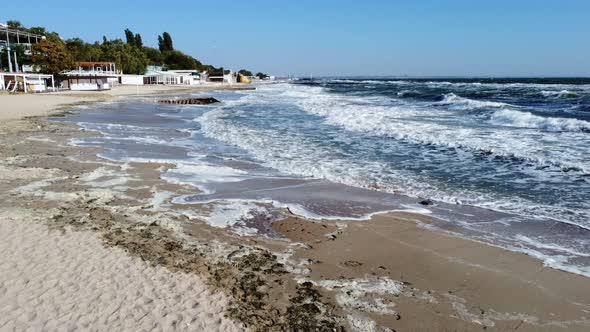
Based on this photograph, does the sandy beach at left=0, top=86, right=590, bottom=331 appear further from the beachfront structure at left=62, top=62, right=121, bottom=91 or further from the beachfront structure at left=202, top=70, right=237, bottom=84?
the beachfront structure at left=202, top=70, right=237, bottom=84

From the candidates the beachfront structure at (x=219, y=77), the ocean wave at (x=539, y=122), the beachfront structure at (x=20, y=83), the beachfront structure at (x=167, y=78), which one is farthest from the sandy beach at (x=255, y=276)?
the beachfront structure at (x=219, y=77)

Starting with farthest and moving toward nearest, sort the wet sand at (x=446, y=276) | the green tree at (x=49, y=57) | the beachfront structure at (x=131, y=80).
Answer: the beachfront structure at (x=131, y=80) → the green tree at (x=49, y=57) → the wet sand at (x=446, y=276)

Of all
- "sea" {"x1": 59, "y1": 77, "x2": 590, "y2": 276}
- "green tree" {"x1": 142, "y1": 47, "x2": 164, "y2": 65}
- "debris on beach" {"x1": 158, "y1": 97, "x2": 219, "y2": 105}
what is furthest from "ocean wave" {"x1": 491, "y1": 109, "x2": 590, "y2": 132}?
"green tree" {"x1": 142, "y1": 47, "x2": 164, "y2": 65}

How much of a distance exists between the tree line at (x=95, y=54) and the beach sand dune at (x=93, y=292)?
182 feet

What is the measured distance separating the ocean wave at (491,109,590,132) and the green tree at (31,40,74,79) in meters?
51.0

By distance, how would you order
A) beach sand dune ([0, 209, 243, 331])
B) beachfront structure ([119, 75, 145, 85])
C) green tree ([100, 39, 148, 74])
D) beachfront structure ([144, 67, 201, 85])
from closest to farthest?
1. beach sand dune ([0, 209, 243, 331])
2. beachfront structure ([119, 75, 145, 85])
3. green tree ([100, 39, 148, 74])
4. beachfront structure ([144, 67, 201, 85])

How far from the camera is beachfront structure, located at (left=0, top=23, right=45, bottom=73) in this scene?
189 ft

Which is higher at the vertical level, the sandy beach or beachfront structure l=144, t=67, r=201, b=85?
beachfront structure l=144, t=67, r=201, b=85

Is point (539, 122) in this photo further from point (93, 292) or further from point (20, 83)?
point (20, 83)

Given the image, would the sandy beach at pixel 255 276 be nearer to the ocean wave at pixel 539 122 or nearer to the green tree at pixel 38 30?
the ocean wave at pixel 539 122

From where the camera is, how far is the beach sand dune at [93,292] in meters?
4.46

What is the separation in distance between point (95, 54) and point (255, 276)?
311 ft

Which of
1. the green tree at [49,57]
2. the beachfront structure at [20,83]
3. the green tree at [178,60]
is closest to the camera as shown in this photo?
the beachfront structure at [20,83]

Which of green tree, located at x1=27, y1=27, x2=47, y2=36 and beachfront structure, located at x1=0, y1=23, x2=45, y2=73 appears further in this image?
green tree, located at x1=27, y1=27, x2=47, y2=36
